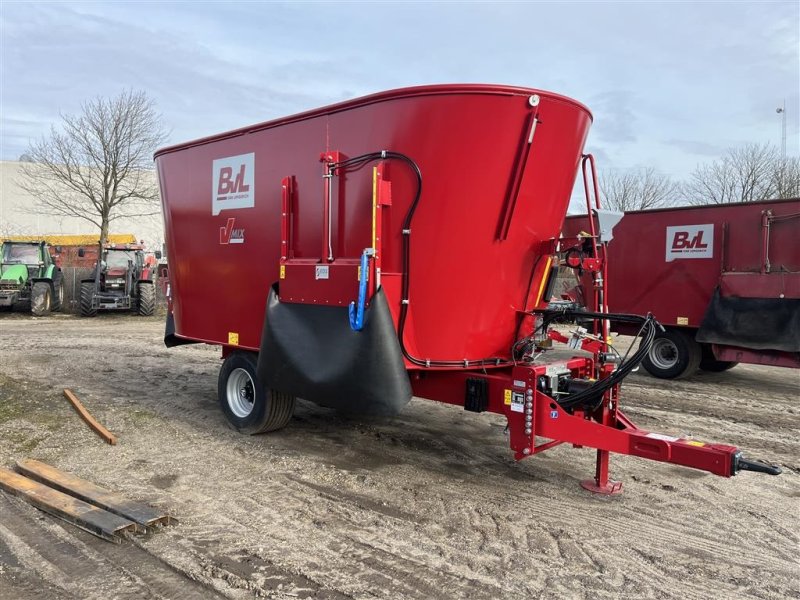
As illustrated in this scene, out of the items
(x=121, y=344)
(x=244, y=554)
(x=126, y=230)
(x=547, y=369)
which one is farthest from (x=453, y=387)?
(x=126, y=230)

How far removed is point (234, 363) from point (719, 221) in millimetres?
7543

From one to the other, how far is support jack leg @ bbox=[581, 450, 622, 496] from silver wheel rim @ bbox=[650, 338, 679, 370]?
5.91 meters

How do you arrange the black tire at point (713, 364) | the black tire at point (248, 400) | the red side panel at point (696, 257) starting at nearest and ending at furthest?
the black tire at point (248, 400) → the red side panel at point (696, 257) → the black tire at point (713, 364)

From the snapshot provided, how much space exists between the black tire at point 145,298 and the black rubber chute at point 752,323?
50.1ft

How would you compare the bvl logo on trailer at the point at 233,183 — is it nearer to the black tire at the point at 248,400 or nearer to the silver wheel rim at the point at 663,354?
the black tire at the point at 248,400

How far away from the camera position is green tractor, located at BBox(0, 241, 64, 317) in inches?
681

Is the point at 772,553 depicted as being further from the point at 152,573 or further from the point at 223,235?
the point at 223,235

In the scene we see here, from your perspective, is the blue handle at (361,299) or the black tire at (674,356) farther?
the black tire at (674,356)

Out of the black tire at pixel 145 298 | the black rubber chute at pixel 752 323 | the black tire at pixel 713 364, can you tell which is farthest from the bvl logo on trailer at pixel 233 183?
the black tire at pixel 145 298

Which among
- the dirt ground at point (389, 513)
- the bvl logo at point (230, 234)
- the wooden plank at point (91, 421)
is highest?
the bvl logo at point (230, 234)

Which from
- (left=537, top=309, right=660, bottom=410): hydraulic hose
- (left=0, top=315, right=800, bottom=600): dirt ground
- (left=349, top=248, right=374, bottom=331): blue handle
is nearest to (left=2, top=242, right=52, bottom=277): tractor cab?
(left=0, top=315, right=800, bottom=600): dirt ground

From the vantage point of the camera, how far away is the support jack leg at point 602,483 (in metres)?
4.32

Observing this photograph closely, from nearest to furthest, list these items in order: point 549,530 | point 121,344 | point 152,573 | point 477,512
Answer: point 152,573 → point 549,530 → point 477,512 → point 121,344

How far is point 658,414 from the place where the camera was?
703 cm
